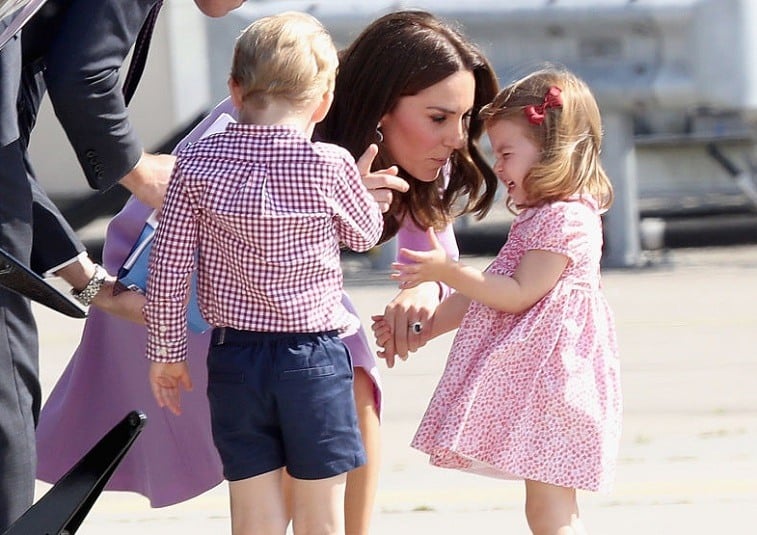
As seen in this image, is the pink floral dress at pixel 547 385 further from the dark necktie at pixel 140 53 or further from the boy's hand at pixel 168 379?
the dark necktie at pixel 140 53

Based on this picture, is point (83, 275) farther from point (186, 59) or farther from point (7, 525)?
point (186, 59)

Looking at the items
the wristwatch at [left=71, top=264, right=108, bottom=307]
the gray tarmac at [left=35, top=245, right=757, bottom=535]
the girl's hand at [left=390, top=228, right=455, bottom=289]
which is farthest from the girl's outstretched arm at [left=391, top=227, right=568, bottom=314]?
the gray tarmac at [left=35, top=245, right=757, bottom=535]

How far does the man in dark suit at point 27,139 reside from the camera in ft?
8.99

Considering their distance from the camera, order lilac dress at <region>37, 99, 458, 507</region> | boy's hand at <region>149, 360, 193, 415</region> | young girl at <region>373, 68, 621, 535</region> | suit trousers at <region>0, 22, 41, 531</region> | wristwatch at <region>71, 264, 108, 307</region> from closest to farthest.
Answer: suit trousers at <region>0, 22, 41, 531</region>
boy's hand at <region>149, 360, 193, 415</region>
wristwatch at <region>71, 264, 108, 307</region>
young girl at <region>373, 68, 621, 535</region>
lilac dress at <region>37, 99, 458, 507</region>

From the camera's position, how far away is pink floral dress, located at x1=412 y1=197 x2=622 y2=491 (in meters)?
3.26

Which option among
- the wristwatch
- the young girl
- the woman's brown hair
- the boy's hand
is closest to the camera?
the boy's hand

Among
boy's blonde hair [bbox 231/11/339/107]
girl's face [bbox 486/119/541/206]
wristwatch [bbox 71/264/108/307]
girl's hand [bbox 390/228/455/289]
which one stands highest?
boy's blonde hair [bbox 231/11/339/107]

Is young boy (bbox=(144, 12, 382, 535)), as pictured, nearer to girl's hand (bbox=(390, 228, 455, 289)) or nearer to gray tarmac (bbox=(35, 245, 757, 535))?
girl's hand (bbox=(390, 228, 455, 289))

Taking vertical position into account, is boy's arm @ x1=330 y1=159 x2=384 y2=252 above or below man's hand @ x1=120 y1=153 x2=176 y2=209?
below

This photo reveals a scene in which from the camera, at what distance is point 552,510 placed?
3324 mm

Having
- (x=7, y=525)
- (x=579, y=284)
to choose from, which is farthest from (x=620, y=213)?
(x=7, y=525)

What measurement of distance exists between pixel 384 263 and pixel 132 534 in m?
5.79

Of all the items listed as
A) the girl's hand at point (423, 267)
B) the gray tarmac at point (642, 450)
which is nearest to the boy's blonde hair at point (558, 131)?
the girl's hand at point (423, 267)

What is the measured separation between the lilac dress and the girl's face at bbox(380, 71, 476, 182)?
212 mm
